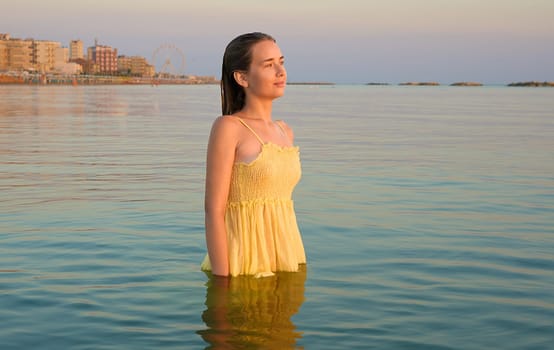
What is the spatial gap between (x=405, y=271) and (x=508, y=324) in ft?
4.96

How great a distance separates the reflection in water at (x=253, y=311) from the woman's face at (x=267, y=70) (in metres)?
1.28

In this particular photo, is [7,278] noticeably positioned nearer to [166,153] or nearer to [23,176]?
[23,176]

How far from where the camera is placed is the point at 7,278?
6.12 m

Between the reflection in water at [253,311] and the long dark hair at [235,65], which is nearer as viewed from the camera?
the reflection in water at [253,311]

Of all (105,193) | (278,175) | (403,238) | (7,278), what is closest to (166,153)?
(105,193)

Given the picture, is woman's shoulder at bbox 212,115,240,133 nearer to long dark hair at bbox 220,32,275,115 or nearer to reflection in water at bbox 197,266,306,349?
long dark hair at bbox 220,32,275,115

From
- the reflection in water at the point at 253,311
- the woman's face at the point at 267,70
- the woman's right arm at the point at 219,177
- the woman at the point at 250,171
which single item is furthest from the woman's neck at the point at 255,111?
the reflection in water at the point at 253,311

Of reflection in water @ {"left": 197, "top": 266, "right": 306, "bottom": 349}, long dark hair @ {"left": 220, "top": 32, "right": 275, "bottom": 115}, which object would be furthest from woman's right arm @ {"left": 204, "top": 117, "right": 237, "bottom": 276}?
reflection in water @ {"left": 197, "top": 266, "right": 306, "bottom": 349}

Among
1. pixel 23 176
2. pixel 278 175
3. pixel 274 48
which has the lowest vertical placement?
pixel 23 176

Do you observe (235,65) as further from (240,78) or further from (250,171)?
(250,171)

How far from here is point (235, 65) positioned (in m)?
4.91

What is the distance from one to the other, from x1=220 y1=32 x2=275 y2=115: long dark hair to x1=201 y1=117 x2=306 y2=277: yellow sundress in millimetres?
225

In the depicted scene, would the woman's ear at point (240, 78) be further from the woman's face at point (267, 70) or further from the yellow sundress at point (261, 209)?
the yellow sundress at point (261, 209)

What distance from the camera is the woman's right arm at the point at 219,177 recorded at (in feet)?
15.9
